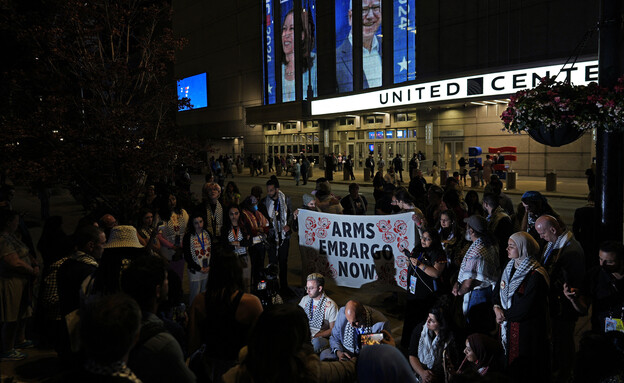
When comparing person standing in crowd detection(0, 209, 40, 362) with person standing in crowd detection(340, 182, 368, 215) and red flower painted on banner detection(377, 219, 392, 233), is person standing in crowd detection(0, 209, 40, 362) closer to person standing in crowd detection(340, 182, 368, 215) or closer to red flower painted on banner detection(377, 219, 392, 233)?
red flower painted on banner detection(377, 219, 392, 233)

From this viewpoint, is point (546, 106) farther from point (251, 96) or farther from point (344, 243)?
point (251, 96)

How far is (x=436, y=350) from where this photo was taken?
4.51m

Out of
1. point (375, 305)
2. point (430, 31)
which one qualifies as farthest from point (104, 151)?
point (430, 31)

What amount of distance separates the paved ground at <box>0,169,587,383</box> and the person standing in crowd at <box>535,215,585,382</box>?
198cm

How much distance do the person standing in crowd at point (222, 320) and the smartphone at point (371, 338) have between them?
115 cm

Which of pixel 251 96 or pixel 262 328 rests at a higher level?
pixel 251 96

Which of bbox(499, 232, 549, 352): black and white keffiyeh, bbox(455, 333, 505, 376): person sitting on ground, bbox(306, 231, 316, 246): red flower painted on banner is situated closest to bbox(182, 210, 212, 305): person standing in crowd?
bbox(306, 231, 316, 246): red flower painted on banner

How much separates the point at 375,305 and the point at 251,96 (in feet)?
146

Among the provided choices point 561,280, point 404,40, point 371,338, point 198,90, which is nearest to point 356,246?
point 561,280

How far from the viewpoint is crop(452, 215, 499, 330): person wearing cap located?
520cm

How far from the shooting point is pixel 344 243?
7527mm

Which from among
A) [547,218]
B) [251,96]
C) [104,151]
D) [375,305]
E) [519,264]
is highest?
[251,96]

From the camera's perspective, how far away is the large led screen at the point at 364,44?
3719 centimetres

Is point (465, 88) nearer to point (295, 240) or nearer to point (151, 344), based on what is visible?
point (295, 240)
